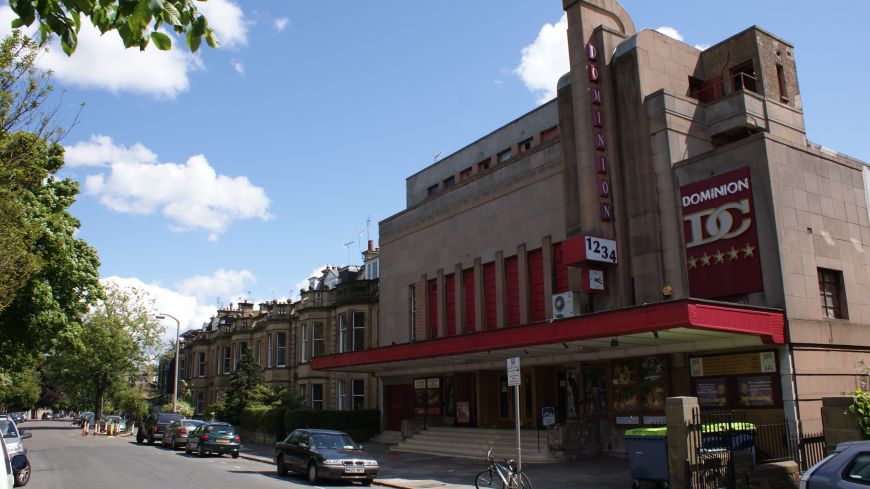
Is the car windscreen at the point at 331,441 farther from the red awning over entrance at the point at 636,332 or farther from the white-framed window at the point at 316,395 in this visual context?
Result: the white-framed window at the point at 316,395

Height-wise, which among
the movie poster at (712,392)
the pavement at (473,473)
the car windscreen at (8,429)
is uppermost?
the movie poster at (712,392)

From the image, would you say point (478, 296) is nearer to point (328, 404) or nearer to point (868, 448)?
point (328, 404)

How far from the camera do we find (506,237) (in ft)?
92.8

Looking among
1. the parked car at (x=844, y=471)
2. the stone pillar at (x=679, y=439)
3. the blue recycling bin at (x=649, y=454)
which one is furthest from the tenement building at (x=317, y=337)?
the parked car at (x=844, y=471)

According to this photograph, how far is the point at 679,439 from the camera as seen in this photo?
46.8 ft

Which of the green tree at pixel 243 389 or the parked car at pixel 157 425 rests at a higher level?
the green tree at pixel 243 389

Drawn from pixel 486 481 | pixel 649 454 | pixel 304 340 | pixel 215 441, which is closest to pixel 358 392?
pixel 304 340

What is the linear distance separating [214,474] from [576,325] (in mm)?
11630

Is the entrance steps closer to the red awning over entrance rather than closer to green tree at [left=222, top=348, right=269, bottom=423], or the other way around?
the red awning over entrance

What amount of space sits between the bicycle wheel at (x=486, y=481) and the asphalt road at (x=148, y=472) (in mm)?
4154

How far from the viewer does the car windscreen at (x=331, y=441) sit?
65.4 ft

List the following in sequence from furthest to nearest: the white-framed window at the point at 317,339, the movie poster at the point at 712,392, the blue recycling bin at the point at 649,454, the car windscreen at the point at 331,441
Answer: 1. the white-framed window at the point at 317,339
2. the car windscreen at the point at 331,441
3. the movie poster at the point at 712,392
4. the blue recycling bin at the point at 649,454

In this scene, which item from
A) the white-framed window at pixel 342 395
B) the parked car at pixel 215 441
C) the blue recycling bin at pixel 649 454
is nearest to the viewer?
the blue recycling bin at pixel 649 454

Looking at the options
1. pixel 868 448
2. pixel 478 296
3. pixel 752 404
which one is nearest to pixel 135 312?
pixel 478 296
